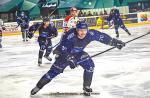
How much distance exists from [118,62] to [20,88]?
3.82 meters

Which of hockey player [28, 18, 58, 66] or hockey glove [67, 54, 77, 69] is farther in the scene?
hockey player [28, 18, 58, 66]

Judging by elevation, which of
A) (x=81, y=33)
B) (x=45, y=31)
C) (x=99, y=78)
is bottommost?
(x=99, y=78)

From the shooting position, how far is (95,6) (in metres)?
37.1

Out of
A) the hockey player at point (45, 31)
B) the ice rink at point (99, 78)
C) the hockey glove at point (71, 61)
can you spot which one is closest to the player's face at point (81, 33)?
the hockey glove at point (71, 61)

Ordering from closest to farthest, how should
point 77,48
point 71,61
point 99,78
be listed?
point 71,61 < point 77,48 < point 99,78

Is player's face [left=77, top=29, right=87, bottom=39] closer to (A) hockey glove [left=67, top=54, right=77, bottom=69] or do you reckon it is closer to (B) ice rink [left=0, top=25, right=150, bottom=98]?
(A) hockey glove [left=67, top=54, right=77, bottom=69]

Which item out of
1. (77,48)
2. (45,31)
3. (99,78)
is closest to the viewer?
(77,48)

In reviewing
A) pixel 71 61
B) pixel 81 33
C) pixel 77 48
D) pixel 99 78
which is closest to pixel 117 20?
pixel 99 78

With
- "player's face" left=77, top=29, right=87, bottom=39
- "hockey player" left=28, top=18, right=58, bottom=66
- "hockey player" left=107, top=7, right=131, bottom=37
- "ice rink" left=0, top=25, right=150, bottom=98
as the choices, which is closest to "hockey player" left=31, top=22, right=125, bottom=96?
"player's face" left=77, top=29, right=87, bottom=39

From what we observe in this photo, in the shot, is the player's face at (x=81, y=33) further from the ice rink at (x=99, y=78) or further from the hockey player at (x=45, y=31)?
the hockey player at (x=45, y=31)

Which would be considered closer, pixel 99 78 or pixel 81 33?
pixel 81 33

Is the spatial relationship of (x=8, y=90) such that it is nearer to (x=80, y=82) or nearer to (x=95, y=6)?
(x=80, y=82)

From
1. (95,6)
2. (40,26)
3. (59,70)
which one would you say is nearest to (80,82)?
(59,70)

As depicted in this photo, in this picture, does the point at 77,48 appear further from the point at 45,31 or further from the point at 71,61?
the point at 45,31
